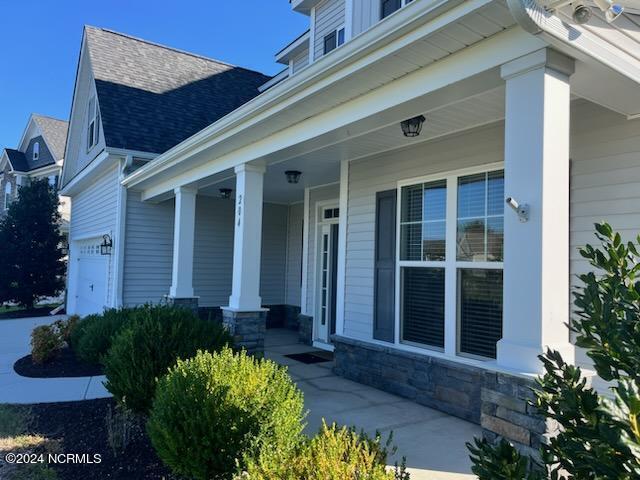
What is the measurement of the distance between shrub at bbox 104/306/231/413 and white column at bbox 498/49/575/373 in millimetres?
2778

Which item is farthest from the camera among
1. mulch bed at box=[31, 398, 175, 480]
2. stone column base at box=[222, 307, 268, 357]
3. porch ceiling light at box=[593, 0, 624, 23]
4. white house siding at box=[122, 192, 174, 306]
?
white house siding at box=[122, 192, 174, 306]

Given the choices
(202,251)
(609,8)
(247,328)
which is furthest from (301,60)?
(609,8)

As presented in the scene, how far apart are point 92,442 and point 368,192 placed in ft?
14.4

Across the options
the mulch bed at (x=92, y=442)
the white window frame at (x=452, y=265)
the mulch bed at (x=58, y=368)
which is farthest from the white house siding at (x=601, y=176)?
the mulch bed at (x=58, y=368)

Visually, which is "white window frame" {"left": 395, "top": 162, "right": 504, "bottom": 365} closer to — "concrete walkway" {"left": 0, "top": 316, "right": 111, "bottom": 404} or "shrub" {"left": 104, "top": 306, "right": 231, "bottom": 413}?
"shrub" {"left": 104, "top": 306, "right": 231, "bottom": 413}

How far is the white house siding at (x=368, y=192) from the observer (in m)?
5.44

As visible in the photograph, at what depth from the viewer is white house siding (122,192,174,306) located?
33.7 ft

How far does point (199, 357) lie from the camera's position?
3795 millimetres

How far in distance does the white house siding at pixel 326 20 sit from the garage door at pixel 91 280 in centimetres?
675

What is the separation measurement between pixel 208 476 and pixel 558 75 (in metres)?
3.46

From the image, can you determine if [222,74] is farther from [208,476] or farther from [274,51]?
[208,476]

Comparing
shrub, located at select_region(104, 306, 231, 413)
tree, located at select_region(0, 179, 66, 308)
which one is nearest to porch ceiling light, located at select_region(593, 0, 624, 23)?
shrub, located at select_region(104, 306, 231, 413)

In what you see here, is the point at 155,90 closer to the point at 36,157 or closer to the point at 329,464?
the point at 329,464

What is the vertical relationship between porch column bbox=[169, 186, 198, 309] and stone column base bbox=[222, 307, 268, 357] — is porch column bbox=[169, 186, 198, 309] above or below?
above
